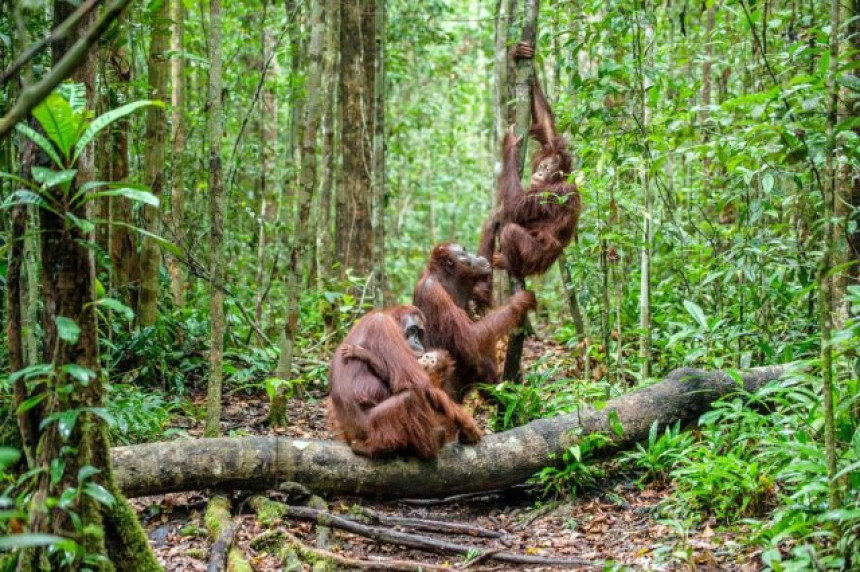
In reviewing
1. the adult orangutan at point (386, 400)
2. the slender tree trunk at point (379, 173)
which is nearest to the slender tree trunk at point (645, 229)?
the adult orangutan at point (386, 400)

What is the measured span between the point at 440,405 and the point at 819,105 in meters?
3.23

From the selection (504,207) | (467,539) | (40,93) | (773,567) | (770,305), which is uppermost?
(40,93)

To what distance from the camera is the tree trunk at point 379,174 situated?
347 inches

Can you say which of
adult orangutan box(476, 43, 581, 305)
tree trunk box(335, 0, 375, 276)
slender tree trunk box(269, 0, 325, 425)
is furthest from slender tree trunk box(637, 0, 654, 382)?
tree trunk box(335, 0, 375, 276)

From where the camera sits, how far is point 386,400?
5.68 metres

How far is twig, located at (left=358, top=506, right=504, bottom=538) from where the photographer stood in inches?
206

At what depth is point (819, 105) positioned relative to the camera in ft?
16.8

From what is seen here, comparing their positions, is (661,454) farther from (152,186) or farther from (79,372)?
(152,186)

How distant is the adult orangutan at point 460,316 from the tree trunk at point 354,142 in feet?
13.3

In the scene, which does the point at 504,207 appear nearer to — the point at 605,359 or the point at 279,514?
the point at 605,359

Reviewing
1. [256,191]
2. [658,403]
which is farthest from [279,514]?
[256,191]

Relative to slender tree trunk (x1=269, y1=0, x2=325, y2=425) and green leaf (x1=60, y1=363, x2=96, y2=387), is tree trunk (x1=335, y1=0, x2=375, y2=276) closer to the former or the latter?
slender tree trunk (x1=269, y1=0, x2=325, y2=425)

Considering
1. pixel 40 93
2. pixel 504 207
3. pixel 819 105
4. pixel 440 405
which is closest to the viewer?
pixel 40 93

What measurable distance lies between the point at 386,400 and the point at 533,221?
2847 millimetres
